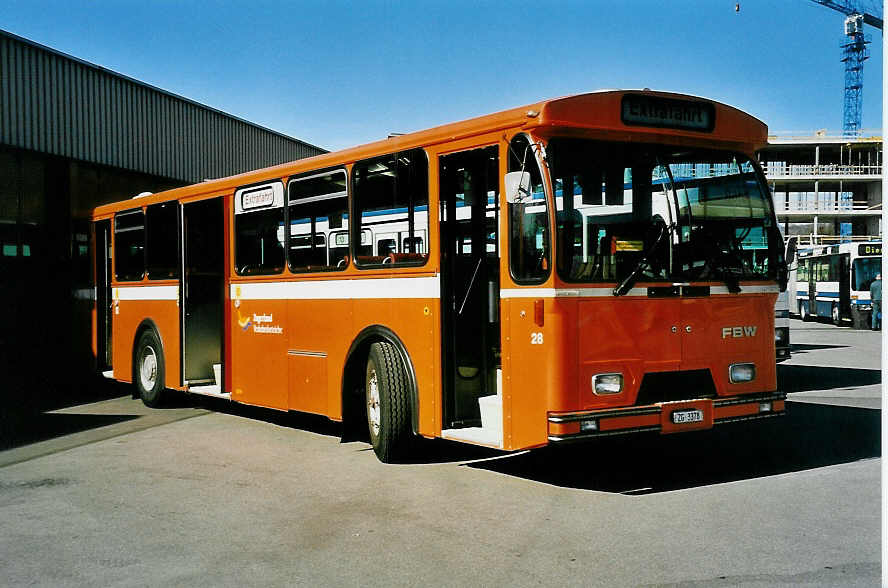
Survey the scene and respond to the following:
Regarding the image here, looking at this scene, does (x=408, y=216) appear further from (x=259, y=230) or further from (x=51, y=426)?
(x=51, y=426)

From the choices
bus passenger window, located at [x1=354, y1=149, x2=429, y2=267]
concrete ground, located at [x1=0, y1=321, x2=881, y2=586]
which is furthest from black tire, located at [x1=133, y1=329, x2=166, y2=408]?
bus passenger window, located at [x1=354, y1=149, x2=429, y2=267]

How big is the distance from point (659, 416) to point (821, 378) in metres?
9.87

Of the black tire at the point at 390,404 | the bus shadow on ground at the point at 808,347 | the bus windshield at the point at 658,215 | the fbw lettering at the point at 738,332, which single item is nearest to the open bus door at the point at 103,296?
the black tire at the point at 390,404

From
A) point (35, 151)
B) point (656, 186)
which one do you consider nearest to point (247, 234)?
point (656, 186)

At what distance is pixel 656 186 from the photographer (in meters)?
7.44

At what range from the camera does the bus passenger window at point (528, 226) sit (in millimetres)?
7035

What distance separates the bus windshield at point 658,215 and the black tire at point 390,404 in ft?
7.38

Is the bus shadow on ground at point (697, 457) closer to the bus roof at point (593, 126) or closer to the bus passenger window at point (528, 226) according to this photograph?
the bus passenger window at point (528, 226)

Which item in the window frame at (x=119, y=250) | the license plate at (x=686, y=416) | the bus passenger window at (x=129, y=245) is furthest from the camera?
the bus passenger window at (x=129, y=245)

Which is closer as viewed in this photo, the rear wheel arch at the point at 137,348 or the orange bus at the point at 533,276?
the orange bus at the point at 533,276

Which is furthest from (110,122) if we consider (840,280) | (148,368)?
(840,280)

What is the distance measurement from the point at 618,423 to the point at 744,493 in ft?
4.23

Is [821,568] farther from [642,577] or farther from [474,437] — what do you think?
[474,437]

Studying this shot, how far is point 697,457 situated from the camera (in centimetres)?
878
